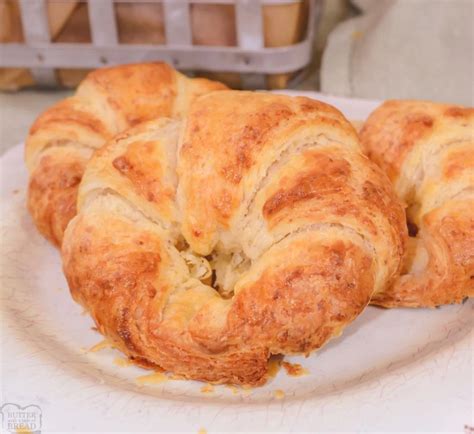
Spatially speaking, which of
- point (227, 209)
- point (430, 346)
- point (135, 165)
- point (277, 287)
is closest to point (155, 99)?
point (135, 165)

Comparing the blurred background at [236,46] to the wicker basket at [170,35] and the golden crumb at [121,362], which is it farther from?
the golden crumb at [121,362]

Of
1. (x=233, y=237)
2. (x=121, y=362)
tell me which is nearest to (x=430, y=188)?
(x=233, y=237)

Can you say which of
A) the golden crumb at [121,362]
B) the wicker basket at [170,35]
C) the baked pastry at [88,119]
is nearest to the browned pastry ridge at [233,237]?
the golden crumb at [121,362]

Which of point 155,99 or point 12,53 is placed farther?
point 12,53

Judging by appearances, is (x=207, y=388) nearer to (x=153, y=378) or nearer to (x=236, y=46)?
(x=153, y=378)

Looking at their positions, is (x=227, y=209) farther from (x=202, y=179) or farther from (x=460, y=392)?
(x=460, y=392)

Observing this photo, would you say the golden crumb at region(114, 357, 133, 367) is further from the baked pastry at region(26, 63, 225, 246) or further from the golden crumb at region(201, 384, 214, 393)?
the baked pastry at region(26, 63, 225, 246)

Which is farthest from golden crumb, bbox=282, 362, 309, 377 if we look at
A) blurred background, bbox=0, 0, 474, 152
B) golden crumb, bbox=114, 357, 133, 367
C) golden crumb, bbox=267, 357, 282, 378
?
blurred background, bbox=0, 0, 474, 152
